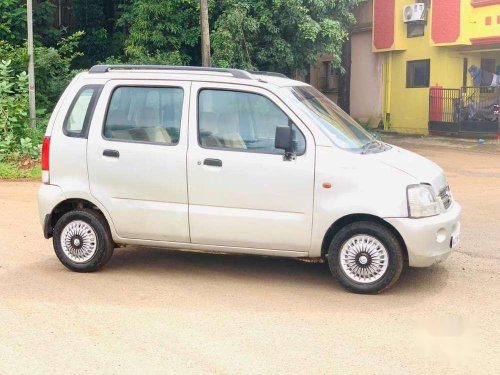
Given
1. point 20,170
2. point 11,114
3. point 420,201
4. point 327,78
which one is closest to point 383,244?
point 420,201

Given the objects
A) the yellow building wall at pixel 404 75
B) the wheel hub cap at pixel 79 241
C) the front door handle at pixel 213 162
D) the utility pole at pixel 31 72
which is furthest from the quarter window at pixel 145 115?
the yellow building wall at pixel 404 75

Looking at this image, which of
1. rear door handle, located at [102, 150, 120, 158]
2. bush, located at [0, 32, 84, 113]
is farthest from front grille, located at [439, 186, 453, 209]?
bush, located at [0, 32, 84, 113]

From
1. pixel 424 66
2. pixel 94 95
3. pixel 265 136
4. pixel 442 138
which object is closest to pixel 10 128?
pixel 94 95

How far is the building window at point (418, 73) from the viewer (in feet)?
87.4

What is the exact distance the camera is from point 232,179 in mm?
6438

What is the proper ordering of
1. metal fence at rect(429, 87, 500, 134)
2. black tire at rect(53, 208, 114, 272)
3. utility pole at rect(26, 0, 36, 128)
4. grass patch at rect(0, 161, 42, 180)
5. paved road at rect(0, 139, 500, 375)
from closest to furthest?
paved road at rect(0, 139, 500, 375)
black tire at rect(53, 208, 114, 272)
grass patch at rect(0, 161, 42, 180)
utility pole at rect(26, 0, 36, 128)
metal fence at rect(429, 87, 500, 134)

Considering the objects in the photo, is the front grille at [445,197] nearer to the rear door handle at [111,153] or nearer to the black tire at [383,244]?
the black tire at [383,244]

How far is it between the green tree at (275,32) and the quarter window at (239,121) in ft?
47.5

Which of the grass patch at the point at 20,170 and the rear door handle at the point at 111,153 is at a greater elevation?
the rear door handle at the point at 111,153

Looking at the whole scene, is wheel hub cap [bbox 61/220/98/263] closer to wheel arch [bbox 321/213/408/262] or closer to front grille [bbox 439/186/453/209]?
wheel arch [bbox 321/213/408/262]

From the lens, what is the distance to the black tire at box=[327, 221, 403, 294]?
614 cm

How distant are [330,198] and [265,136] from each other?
0.83 metres

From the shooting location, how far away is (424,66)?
26781 millimetres

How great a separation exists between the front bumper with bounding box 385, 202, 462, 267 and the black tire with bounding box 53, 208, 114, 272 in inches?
105
